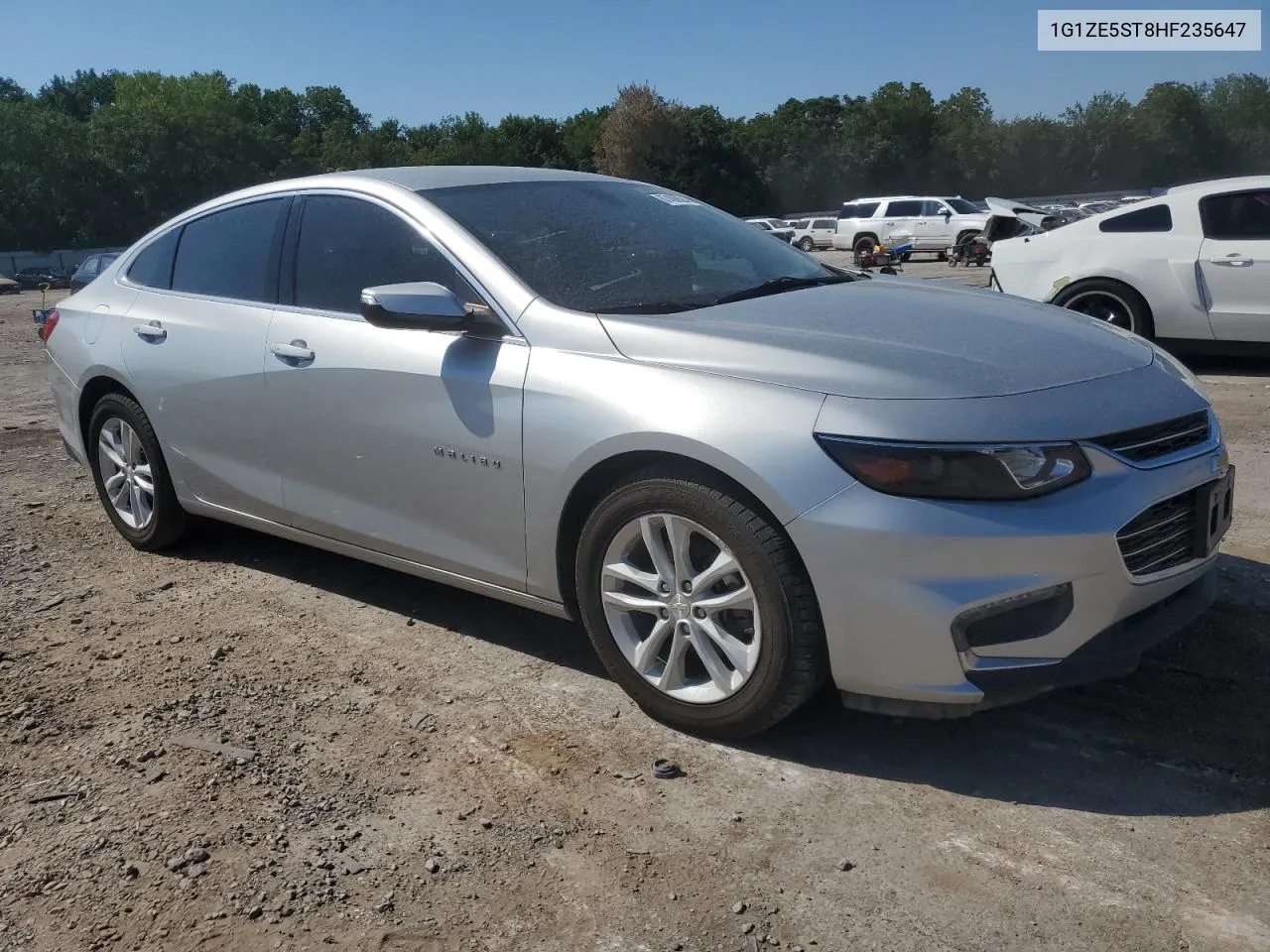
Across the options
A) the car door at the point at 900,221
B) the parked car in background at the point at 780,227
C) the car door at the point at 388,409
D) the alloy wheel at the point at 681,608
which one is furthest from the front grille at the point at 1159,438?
the parked car in background at the point at 780,227

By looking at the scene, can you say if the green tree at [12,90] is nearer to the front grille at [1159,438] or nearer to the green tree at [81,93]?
the green tree at [81,93]

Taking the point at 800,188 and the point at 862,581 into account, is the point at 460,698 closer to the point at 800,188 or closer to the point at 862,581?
the point at 862,581

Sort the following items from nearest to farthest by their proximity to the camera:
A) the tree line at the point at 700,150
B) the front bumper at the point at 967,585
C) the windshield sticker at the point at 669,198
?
the front bumper at the point at 967,585 → the windshield sticker at the point at 669,198 → the tree line at the point at 700,150

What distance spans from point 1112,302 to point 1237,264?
0.91 m

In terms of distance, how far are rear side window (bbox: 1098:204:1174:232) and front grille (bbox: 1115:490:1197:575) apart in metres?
6.73

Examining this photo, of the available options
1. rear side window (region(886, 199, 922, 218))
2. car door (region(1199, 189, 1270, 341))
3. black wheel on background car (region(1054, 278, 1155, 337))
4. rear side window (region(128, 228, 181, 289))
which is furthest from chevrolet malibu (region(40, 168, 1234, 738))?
rear side window (region(886, 199, 922, 218))

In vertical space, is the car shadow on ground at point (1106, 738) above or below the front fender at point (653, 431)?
below

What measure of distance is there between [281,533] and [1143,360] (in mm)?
3089

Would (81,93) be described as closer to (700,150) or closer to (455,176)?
(700,150)

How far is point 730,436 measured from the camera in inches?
116

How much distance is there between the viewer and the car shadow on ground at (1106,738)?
2857 mm

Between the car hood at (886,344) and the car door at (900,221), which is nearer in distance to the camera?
the car hood at (886,344)

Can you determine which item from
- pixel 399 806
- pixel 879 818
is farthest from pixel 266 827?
pixel 879 818

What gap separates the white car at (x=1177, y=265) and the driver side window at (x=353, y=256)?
22.1ft
